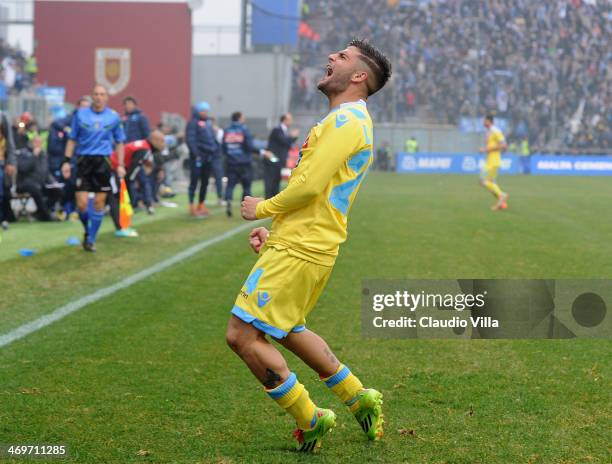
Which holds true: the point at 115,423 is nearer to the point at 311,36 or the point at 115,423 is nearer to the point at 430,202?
the point at 430,202

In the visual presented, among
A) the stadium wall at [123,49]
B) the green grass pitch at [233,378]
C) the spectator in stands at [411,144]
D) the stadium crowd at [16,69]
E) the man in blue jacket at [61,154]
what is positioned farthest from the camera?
the spectator in stands at [411,144]

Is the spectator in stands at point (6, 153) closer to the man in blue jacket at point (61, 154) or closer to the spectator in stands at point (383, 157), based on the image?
the man in blue jacket at point (61, 154)

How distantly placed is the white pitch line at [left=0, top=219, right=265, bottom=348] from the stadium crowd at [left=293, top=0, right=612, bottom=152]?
115ft

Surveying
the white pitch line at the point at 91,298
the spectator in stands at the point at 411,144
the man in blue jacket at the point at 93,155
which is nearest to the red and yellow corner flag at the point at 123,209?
the white pitch line at the point at 91,298

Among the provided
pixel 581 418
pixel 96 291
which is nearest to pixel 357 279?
pixel 96 291

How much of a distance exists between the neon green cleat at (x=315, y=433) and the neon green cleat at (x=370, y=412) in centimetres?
17

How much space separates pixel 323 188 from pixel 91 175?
826cm

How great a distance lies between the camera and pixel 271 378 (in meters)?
4.16

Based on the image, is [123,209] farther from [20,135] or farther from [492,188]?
[492,188]

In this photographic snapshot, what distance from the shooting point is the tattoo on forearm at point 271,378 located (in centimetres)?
415

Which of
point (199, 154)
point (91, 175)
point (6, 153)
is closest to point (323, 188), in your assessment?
point (91, 175)

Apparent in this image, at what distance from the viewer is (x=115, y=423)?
185 inches

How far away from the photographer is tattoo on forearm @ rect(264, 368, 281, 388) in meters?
4.15

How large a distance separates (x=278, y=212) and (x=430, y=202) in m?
19.6
